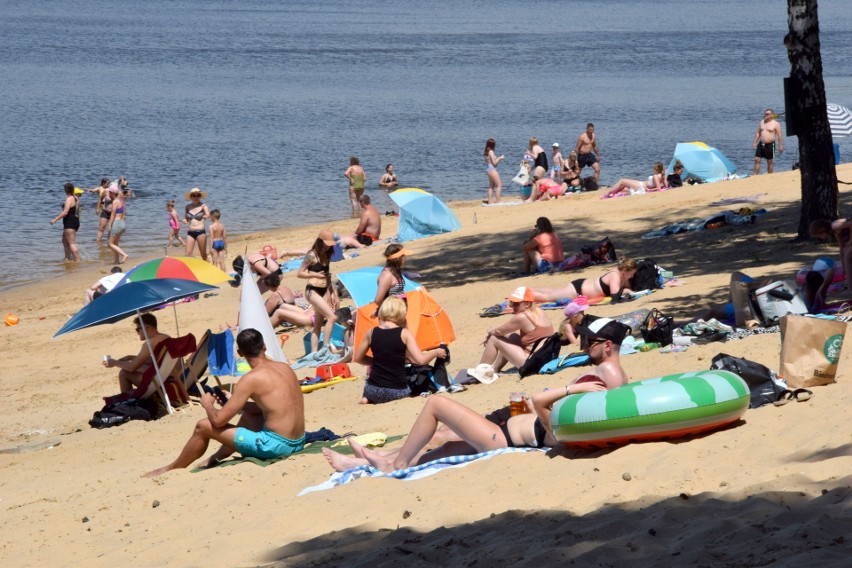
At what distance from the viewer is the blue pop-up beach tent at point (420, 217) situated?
64.1 feet

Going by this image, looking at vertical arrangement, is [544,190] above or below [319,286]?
below

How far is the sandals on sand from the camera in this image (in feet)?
22.0

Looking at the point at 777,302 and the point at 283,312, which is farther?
the point at 283,312

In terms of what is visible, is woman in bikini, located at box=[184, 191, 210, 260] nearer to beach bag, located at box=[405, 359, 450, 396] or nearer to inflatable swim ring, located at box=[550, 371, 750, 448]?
beach bag, located at box=[405, 359, 450, 396]

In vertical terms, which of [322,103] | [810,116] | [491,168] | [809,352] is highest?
[322,103]

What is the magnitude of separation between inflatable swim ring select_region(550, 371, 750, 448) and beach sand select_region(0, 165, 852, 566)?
0.42 feet

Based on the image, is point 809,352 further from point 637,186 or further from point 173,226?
point 173,226

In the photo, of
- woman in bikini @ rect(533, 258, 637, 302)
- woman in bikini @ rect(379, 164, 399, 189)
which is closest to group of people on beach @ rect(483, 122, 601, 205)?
woman in bikini @ rect(379, 164, 399, 189)

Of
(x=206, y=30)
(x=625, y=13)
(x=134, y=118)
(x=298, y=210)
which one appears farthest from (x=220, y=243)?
(x=625, y=13)

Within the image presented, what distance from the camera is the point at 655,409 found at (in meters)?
6.07

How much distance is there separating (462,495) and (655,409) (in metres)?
1.12

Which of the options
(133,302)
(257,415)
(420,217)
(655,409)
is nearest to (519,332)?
(257,415)

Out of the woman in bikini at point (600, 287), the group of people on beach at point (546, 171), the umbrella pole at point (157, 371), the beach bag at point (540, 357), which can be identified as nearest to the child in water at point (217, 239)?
the woman in bikini at point (600, 287)

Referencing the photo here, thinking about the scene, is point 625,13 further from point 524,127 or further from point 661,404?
point 661,404
